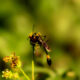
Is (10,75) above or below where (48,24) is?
below

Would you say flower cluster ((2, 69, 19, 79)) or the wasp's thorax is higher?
the wasp's thorax

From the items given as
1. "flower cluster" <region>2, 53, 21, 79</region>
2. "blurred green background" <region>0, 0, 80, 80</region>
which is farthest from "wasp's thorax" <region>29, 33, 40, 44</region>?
"blurred green background" <region>0, 0, 80, 80</region>

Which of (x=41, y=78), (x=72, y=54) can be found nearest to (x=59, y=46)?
(x=72, y=54)

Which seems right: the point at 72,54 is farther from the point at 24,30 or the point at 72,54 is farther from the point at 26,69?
the point at 26,69

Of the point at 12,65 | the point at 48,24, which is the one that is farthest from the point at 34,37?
the point at 48,24

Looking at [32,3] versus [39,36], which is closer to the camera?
[39,36]


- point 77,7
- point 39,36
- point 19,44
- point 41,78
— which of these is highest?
point 77,7

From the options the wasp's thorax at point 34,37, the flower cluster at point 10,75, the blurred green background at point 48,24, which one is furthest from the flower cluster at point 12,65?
the blurred green background at point 48,24

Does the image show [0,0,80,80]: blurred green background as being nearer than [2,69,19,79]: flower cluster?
No

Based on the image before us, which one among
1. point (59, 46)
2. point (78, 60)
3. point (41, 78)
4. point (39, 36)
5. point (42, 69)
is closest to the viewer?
point (39, 36)

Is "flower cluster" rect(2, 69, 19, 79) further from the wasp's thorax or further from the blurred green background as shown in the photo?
the blurred green background

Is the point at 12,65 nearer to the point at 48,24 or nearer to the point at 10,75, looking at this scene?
the point at 10,75
